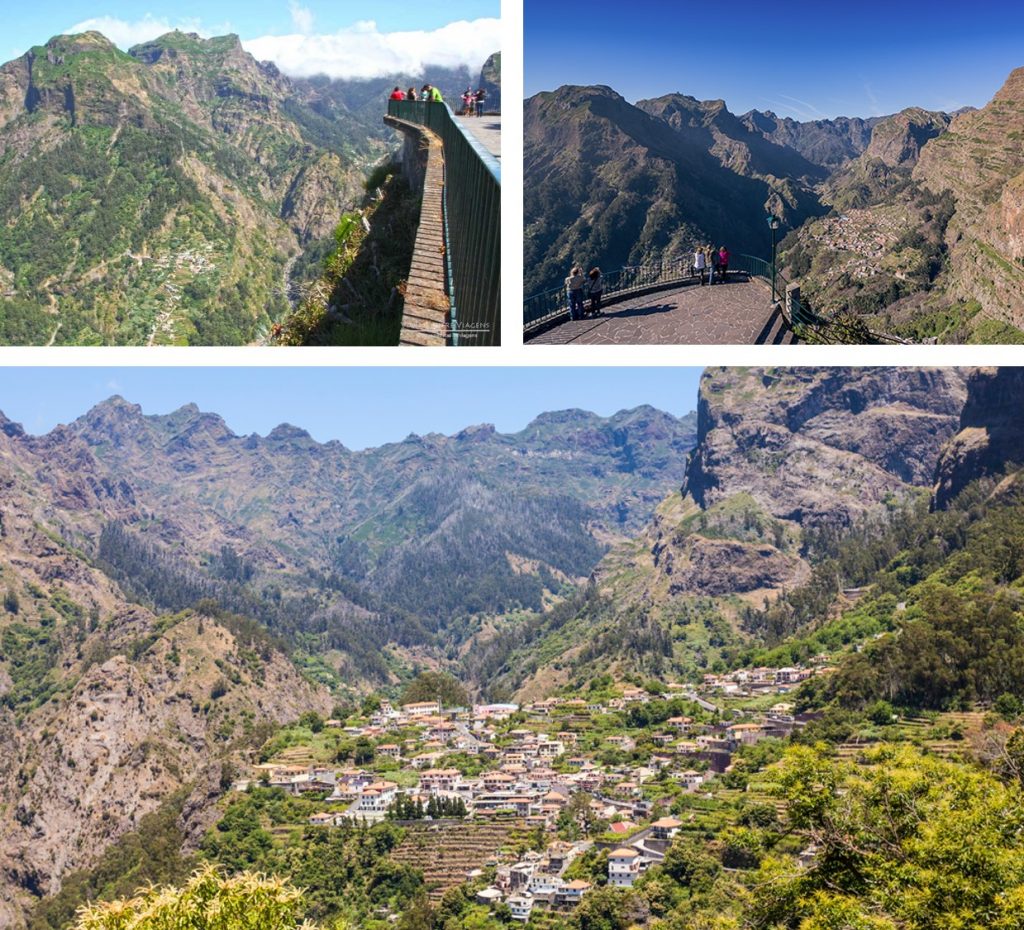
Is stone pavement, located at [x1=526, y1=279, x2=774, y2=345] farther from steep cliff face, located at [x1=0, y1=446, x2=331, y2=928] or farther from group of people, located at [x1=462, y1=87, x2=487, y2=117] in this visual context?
steep cliff face, located at [x1=0, y1=446, x2=331, y2=928]

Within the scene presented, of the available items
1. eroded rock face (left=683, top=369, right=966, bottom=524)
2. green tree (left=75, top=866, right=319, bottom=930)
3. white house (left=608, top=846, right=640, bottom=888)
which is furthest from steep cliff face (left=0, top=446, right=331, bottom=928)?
green tree (left=75, top=866, right=319, bottom=930)

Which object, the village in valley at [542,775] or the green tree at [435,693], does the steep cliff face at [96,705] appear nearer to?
the village in valley at [542,775]

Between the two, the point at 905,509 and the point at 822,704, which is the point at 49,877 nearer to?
the point at 822,704

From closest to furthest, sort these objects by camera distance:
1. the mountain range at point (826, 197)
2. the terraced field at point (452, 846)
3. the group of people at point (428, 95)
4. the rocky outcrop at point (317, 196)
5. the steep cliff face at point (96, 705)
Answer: the group of people at point (428, 95) → the terraced field at point (452, 846) → the mountain range at point (826, 197) → the steep cliff face at point (96, 705) → the rocky outcrop at point (317, 196)

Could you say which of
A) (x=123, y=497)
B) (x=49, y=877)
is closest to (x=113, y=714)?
(x=49, y=877)

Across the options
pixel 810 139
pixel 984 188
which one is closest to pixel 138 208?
pixel 810 139

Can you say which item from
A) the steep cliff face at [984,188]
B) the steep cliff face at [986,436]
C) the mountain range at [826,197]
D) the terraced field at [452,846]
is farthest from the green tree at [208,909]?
the steep cliff face at [986,436]
